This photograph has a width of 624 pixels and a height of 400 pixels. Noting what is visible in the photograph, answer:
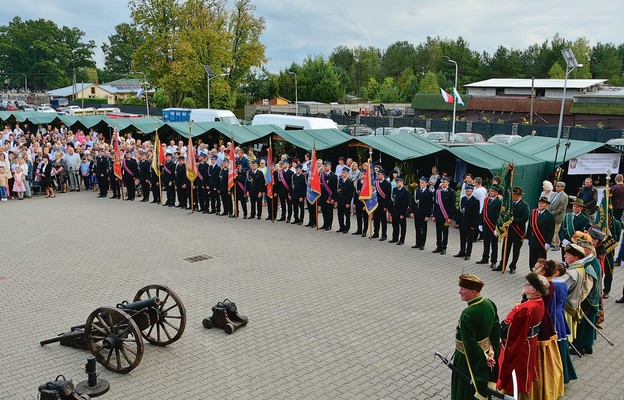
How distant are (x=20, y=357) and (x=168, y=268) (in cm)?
419

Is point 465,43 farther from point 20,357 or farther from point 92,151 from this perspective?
point 20,357

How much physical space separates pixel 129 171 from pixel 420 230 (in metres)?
11.2

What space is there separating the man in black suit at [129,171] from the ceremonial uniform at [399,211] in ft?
33.7

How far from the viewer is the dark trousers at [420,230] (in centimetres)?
1306

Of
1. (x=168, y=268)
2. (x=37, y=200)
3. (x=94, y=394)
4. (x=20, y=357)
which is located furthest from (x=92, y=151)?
(x=94, y=394)

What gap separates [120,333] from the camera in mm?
6945

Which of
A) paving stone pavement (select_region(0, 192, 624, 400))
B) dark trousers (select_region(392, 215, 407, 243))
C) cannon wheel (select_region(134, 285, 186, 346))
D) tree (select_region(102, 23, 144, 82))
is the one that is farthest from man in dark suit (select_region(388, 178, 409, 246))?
tree (select_region(102, 23, 144, 82))

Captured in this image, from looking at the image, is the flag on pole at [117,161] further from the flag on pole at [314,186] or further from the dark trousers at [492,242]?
the dark trousers at [492,242]

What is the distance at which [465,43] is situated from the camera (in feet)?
314

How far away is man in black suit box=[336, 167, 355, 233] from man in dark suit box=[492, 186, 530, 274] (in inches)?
178

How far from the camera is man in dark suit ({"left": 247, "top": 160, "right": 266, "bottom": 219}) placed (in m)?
16.3

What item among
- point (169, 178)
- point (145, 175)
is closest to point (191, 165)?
point (169, 178)

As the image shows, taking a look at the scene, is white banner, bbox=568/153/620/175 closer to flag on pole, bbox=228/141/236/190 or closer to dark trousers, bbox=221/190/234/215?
flag on pole, bbox=228/141/236/190

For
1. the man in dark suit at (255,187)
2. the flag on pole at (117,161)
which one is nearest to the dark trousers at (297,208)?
the man in dark suit at (255,187)
